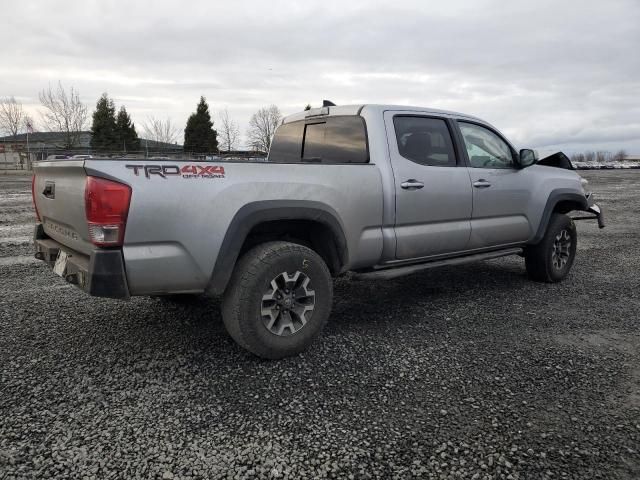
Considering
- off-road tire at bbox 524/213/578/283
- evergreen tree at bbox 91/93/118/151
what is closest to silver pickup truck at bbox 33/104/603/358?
off-road tire at bbox 524/213/578/283

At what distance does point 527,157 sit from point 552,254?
4.08 feet

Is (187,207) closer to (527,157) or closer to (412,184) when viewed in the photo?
(412,184)

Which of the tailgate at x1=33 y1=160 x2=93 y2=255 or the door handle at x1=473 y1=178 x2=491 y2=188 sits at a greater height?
the door handle at x1=473 y1=178 x2=491 y2=188

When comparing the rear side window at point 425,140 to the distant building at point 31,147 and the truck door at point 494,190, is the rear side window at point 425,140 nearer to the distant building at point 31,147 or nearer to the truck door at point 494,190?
the truck door at point 494,190

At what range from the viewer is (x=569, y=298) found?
5.05 metres

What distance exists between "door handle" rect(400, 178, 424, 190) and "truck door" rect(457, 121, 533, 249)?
80cm

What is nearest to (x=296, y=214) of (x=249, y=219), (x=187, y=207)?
(x=249, y=219)

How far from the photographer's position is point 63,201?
3172mm

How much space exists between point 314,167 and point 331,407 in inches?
66.5

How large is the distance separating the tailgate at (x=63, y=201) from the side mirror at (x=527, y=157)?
4.28 m

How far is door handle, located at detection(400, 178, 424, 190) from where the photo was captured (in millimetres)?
4020

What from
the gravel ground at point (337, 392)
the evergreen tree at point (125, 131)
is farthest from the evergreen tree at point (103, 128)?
the gravel ground at point (337, 392)

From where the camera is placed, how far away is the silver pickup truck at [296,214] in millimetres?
2848

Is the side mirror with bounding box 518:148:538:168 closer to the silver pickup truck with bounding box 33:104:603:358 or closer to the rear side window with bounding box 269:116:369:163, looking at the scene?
the silver pickup truck with bounding box 33:104:603:358
